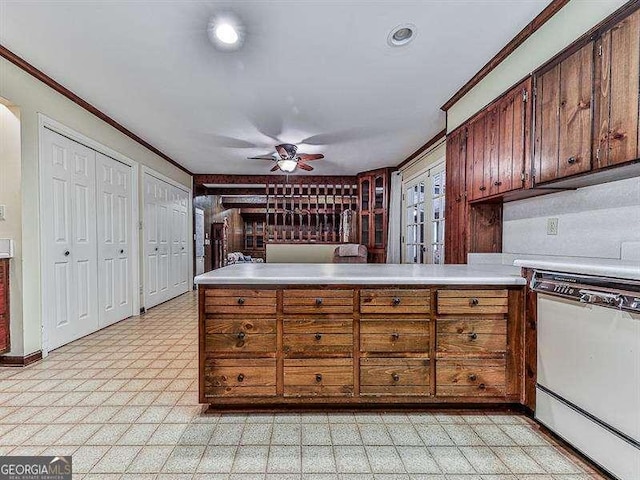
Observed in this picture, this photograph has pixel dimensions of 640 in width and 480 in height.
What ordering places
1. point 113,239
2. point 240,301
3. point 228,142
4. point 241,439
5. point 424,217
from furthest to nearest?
point 424,217 → point 228,142 → point 113,239 → point 240,301 → point 241,439

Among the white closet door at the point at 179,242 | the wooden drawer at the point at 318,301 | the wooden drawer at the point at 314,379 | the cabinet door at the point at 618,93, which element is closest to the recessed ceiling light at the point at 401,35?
the cabinet door at the point at 618,93

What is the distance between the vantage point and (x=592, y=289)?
1.36 meters

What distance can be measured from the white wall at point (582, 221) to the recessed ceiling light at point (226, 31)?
2454mm

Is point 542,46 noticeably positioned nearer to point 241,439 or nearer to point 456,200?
point 456,200

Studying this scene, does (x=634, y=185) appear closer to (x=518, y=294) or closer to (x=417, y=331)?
(x=518, y=294)

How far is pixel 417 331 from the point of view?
5.94 feet

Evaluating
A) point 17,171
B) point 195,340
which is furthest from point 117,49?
point 195,340

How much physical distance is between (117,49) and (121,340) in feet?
8.74

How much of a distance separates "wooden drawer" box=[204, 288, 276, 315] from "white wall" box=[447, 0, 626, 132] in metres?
2.28

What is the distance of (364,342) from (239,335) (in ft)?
2.40

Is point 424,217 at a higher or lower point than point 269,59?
lower
